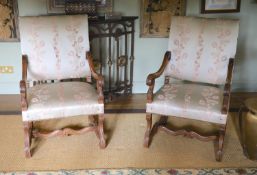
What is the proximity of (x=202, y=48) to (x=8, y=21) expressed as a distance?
1.94 meters

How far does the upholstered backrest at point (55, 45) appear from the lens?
274 centimetres

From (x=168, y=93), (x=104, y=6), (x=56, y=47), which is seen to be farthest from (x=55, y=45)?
(x=168, y=93)

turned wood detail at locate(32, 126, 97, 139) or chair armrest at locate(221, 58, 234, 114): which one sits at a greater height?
chair armrest at locate(221, 58, 234, 114)

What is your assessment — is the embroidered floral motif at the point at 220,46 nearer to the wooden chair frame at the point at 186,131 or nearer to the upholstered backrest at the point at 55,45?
the wooden chair frame at the point at 186,131

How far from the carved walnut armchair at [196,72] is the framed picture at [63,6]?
0.89 meters

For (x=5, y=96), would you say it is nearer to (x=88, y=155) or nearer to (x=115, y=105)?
(x=115, y=105)

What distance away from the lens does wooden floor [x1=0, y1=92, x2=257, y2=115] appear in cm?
343

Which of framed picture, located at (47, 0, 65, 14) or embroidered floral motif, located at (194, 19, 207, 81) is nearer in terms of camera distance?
embroidered floral motif, located at (194, 19, 207, 81)

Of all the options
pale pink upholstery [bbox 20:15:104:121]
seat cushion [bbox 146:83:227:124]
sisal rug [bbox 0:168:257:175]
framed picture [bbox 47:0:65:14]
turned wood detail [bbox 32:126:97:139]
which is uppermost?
framed picture [bbox 47:0:65:14]

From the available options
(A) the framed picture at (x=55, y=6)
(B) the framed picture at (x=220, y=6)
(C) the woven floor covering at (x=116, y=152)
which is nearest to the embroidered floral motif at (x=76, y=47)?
(C) the woven floor covering at (x=116, y=152)

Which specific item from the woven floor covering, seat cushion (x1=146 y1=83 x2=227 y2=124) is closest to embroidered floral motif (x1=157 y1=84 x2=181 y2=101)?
seat cushion (x1=146 y1=83 x2=227 y2=124)

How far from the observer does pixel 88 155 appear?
269 centimetres

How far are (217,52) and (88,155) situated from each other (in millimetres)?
1317

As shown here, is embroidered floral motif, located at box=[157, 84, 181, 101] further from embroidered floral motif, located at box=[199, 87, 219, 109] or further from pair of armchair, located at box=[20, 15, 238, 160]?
embroidered floral motif, located at box=[199, 87, 219, 109]
